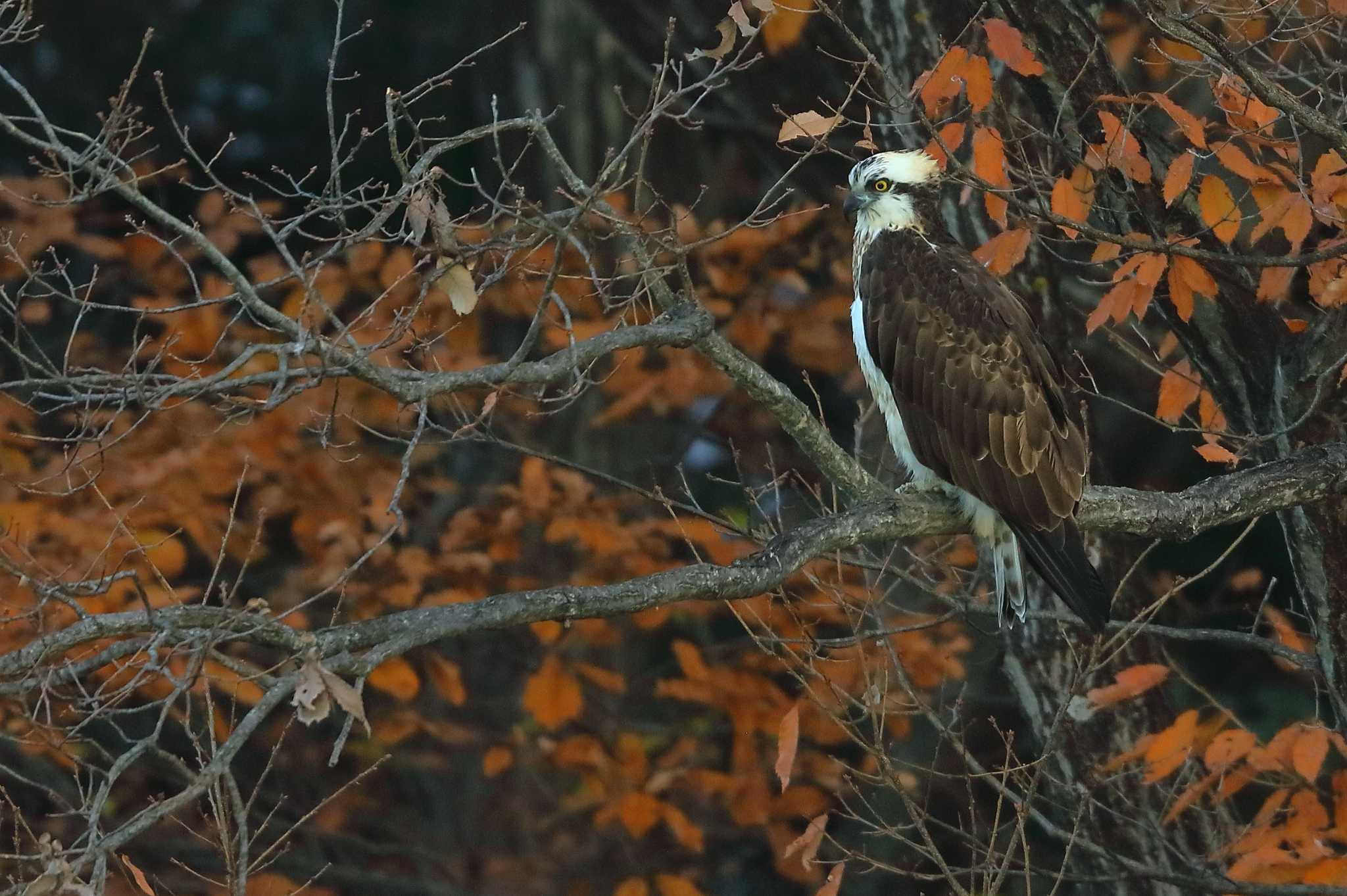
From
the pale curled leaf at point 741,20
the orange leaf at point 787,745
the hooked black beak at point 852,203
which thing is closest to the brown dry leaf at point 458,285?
the pale curled leaf at point 741,20

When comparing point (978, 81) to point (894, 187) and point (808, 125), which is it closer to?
point (808, 125)

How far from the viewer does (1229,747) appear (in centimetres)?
465

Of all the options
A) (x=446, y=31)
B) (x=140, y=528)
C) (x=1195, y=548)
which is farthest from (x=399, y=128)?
(x=1195, y=548)

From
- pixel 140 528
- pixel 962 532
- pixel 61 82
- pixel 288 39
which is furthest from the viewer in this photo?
pixel 288 39

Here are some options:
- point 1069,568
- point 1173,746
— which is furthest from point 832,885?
point 1069,568

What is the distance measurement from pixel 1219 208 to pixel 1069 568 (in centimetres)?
109

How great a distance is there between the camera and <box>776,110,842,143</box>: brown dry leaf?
4.23m

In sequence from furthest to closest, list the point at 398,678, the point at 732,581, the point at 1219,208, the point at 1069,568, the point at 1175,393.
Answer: the point at 398,678 → the point at 1175,393 → the point at 1069,568 → the point at 1219,208 → the point at 732,581

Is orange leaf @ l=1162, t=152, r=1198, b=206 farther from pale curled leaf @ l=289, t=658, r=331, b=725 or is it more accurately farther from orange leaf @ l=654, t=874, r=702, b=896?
orange leaf @ l=654, t=874, r=702, b=896

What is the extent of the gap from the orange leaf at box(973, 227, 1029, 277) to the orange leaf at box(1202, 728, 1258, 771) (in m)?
1.47

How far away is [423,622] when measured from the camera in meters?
3.46

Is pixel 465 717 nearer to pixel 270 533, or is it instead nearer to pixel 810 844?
pixel 270 533

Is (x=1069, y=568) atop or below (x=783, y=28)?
below

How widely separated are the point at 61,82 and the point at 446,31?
7.65 feet
